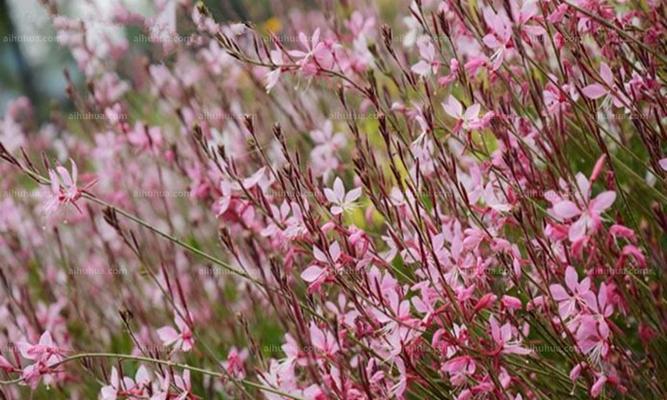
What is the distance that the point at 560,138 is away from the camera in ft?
5.65

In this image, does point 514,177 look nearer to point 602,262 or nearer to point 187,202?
point 602,262

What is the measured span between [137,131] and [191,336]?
1440mm

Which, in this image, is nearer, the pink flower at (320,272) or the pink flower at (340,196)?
the pink flower at (320,272)

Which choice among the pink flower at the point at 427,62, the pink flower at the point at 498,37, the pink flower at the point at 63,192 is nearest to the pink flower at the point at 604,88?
the pink flower at the point at 498,37

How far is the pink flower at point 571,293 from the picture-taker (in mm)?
1715

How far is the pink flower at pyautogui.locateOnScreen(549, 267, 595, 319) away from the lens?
1715 millimetres

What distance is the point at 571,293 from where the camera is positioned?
176 centimetres

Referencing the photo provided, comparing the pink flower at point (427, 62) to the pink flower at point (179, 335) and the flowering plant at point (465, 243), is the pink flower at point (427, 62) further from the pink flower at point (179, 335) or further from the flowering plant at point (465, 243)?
the pink flower at point (179, 335)

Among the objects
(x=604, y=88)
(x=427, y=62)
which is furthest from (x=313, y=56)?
(x=604, y=88)

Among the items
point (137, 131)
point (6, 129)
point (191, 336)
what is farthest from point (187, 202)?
point (191, 336)

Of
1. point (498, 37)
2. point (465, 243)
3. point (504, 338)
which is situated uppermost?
point (498, 37)

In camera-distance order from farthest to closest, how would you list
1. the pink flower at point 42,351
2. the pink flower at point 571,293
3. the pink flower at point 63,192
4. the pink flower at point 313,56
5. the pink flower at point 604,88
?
the pink flower at point 313,56, the pink flower at point 63,192, the pink flower at point 42,351, the pink flower at point 604,88, the pink flower at point 571,293

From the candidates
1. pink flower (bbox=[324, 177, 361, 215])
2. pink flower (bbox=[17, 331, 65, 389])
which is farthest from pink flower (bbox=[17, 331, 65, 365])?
pink flower (bbox=[324, 177, 361, 215])

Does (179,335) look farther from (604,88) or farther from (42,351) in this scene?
(604,88)
